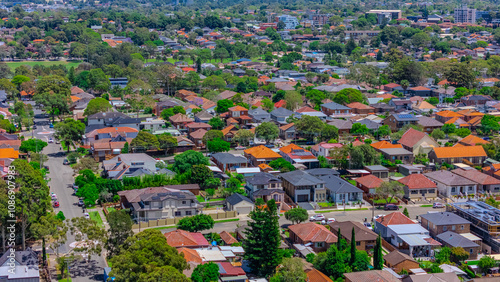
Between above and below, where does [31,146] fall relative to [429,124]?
above

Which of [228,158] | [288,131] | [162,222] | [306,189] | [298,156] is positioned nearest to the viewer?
[162,222]

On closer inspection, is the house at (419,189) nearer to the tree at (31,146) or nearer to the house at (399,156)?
the house at (399,156)

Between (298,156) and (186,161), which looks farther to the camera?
(298,156)

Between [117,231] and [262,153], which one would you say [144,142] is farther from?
[117,231]

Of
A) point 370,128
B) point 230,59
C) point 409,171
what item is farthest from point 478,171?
point 230,59

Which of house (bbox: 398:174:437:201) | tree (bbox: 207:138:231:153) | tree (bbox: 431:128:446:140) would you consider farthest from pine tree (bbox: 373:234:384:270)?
tree (bbox: 431:128:446:140)

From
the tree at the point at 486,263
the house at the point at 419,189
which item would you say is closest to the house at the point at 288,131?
the house at the point at 419,189

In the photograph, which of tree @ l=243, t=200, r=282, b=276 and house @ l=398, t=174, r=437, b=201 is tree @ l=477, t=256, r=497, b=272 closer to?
tree @ l=243, t=200, r=282, b=276

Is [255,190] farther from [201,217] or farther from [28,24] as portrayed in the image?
[28,24]

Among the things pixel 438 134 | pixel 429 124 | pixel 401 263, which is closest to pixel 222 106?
pixel 429 124
